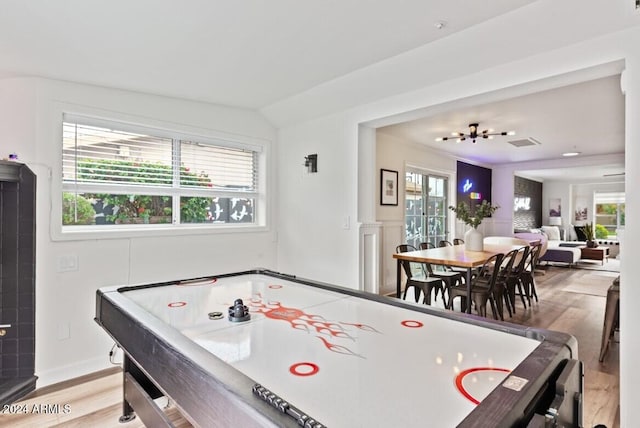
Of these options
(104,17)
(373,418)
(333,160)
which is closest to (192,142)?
(333,160)

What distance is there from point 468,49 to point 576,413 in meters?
2.21

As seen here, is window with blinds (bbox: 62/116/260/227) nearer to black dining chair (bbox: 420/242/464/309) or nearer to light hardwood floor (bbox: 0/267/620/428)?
light hardwood floor (bbox: 0/267/620/428)

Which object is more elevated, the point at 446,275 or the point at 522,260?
the point at 522,260

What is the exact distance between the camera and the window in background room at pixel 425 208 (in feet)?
20.2

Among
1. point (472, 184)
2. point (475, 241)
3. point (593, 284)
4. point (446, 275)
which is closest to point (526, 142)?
point (472, 184)

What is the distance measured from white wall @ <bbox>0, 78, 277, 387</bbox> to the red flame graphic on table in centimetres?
192

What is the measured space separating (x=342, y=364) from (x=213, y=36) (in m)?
2.16

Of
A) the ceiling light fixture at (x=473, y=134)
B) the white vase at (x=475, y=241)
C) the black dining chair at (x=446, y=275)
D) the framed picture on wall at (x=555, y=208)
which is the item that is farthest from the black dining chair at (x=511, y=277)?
the framed picture on wall at (x=555, y=208)

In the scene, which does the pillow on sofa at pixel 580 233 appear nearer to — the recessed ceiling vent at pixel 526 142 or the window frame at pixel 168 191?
the recessed ceiling vent at pixel 526 142

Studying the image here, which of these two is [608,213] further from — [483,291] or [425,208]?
[483,291]

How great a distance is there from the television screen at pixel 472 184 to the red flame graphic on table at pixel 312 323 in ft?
21.1

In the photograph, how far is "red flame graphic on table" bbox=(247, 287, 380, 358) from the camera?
1.32 m

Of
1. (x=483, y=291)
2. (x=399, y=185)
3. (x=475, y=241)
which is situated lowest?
(x=483, y=291)

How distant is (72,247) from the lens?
9.64ft
